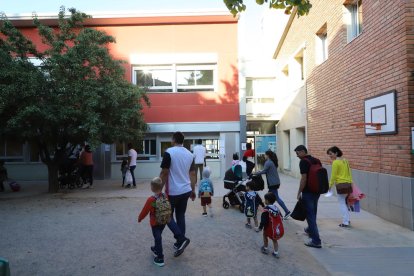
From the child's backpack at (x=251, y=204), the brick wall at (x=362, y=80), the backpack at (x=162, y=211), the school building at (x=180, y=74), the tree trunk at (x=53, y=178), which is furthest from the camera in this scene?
the school building at (x=180, y=74)

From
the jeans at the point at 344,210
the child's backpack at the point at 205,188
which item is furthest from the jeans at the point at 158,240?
the jeans at the point at 344,210

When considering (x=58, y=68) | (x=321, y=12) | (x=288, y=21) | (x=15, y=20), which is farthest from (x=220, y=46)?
(x=15, y=20)

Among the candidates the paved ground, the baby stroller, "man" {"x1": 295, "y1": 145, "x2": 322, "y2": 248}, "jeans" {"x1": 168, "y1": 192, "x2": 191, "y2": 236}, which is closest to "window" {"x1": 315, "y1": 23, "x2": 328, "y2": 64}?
the paved ground

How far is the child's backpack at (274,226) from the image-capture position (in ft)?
17.4

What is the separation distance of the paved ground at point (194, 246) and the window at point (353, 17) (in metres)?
5.01

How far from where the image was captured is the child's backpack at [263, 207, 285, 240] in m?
5.29

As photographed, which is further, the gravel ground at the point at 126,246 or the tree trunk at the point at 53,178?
the tree trunk at the point at 53,178

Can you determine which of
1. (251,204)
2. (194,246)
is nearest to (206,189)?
(251,204)

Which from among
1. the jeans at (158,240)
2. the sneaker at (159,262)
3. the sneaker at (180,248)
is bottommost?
the sneaker at (159,262)

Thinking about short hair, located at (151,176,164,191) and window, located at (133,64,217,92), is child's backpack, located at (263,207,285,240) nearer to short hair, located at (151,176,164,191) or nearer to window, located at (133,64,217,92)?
short hair, located at (151,176,164,191)

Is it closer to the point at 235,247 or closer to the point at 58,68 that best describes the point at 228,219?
the point at 235,247

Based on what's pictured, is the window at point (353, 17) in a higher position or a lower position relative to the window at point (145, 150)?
higher

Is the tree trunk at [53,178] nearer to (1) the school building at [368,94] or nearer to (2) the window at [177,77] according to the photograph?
(2) the window at [177,77]

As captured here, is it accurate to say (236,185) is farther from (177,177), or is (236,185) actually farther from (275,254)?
(177,177)
